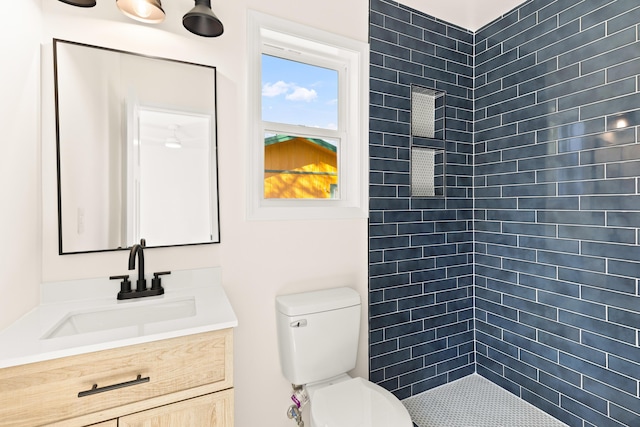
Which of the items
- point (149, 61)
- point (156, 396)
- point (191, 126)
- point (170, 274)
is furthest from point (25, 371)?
point (149, 61)

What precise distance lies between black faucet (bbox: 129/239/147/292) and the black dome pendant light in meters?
0.94

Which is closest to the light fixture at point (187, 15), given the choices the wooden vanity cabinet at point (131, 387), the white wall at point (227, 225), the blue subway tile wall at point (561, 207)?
the white wall at point (227, 225)

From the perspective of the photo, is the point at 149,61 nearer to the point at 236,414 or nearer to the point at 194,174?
the point at 194,174

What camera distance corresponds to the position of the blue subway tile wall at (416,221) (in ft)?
6.64

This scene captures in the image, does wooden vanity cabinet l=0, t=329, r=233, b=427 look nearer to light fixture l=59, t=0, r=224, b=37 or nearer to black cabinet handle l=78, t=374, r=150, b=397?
black cabinet handle l=78, t=374, r=150, b=397

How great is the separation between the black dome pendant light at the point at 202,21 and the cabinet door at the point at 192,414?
4.77 ft

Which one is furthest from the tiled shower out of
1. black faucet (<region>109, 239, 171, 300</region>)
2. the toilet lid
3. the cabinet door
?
black faucet (<region>109, 239, 171, 300</region>)

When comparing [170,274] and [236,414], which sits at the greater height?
[170,274]

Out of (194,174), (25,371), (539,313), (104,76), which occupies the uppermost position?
(104,76)

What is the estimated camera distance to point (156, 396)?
1053mm

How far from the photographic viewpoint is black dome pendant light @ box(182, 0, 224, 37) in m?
1.34

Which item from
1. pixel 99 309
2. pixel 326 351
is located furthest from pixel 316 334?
pixel 99 309

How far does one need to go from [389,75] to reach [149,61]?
1.36 m

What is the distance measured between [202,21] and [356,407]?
70.0 inches
